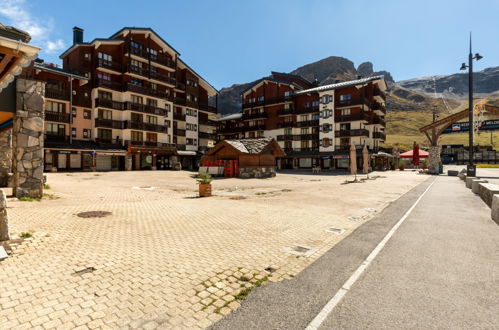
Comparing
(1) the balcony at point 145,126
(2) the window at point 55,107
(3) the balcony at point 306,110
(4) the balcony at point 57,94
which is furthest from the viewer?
(3) the balcony at point 306,110

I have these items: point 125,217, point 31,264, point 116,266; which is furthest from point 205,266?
point 125,217

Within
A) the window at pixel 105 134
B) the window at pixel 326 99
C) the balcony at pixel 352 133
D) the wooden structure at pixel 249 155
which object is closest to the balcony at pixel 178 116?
the window at pixel 105 134

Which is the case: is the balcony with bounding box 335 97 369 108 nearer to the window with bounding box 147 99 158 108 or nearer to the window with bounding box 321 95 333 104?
the window with bounding box 321 95 333 104

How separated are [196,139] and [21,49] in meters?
49.0

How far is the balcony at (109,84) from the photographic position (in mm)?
39178

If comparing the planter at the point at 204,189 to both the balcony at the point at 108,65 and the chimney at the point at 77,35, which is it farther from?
the chimney at the point at 77,35

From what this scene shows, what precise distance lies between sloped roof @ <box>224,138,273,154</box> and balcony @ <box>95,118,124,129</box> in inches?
816

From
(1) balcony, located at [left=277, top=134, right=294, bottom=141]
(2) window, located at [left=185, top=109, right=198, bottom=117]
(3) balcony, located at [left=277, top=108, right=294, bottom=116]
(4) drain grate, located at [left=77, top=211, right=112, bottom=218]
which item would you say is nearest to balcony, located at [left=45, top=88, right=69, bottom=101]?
(2) window, located at [left=185, top=109, right=198, bottom=117]

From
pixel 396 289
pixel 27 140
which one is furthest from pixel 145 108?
pixel 396 289

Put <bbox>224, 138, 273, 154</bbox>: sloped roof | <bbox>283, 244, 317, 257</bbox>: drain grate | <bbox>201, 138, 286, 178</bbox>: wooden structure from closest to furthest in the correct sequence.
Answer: <bbox>283, 244, 317, 257</bbox>: drain grate → <bbox>201, 138, 286, 178</bbox>: wooden structure → <bbox>224, 138, 273, 154</bbox>: sloped roof

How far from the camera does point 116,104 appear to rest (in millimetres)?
40969

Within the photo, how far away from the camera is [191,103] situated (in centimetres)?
5225

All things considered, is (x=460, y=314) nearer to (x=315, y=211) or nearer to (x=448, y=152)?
(x=315, y=211)

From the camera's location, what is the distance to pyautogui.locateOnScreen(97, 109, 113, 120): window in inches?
1577
